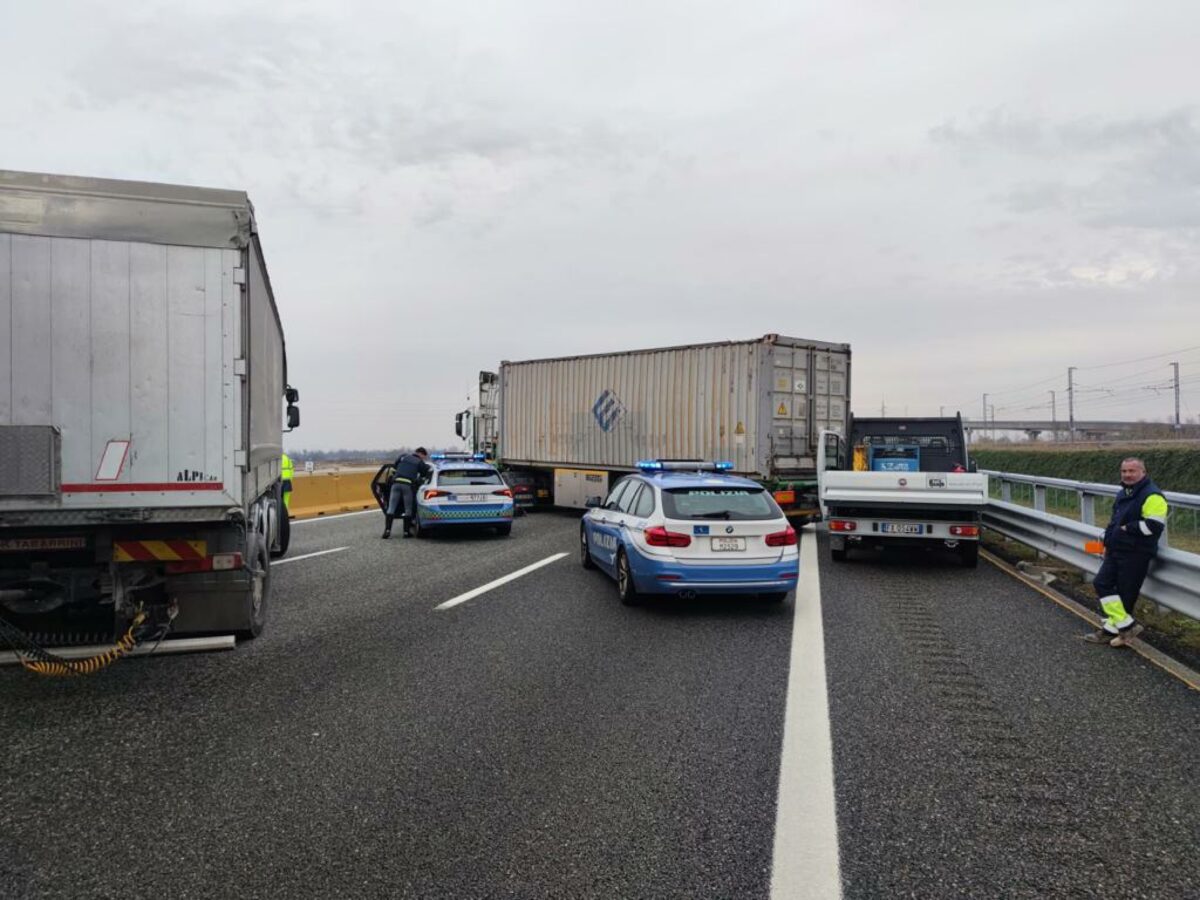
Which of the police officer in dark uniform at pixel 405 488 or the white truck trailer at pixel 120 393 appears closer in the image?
the white truck trailer at pixel 120 393

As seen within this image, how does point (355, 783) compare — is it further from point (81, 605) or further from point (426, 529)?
point (426, 529)

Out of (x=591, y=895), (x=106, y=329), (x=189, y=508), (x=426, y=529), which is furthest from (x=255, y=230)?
(x=426, y=529)

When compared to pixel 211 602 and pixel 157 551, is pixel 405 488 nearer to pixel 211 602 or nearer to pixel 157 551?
pixel 211 602

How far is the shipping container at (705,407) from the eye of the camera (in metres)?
15.6

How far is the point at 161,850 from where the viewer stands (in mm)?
3229

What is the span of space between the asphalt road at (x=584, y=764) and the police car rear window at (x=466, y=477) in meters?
7.37

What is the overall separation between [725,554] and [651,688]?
2635 millimetres

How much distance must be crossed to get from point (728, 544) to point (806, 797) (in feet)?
13.9

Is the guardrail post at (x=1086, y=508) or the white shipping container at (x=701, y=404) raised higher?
the white shipping container at (x=701, y=404)

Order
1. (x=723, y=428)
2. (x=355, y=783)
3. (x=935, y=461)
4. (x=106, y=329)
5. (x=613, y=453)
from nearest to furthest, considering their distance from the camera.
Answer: (x=355, y=783) < (x=106, y=329) < (x=935, y=461) < (x=723, y=428) < (x=613, y=453)

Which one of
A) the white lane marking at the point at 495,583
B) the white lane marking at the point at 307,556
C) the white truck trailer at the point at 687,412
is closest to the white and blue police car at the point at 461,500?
the white lane marking at the point at 307,556

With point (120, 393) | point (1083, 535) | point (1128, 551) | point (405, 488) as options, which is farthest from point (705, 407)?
point (120, 393)

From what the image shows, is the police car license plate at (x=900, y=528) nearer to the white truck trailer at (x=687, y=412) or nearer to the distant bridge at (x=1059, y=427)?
the white truck trailer at (x=687, y=412)

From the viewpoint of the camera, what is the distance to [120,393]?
511cm
